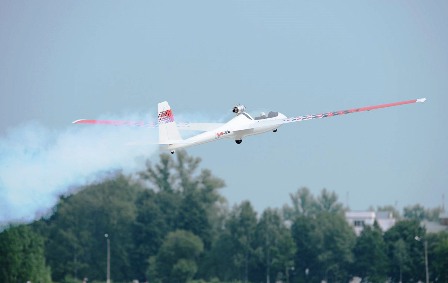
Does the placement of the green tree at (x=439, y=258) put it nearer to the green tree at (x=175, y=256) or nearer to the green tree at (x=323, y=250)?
the green tree at (x=323, y=250)

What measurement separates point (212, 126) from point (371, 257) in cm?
8036

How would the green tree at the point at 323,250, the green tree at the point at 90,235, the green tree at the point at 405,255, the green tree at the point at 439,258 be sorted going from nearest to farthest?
1. the green tree at the point at 439,258
2. the green tree at the point at 405,255
3. the green tree at the point at 90,235
4. the green tree at the point at 323,250

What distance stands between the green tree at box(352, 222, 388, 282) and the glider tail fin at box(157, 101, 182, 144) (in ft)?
257

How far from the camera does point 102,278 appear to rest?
467 feet

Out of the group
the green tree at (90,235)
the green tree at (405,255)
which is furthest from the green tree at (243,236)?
the green tree at (405,255)

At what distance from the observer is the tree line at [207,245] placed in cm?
13838

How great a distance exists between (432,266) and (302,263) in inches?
653

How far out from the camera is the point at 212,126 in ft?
204

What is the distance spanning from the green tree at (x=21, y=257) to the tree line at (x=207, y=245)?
10.4m

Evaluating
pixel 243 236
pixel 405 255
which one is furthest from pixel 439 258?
pixel 243 236

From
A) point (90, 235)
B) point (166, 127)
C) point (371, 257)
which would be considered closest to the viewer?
point (166, 127)

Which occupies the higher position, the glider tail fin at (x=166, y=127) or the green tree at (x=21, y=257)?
the glider tail fin at (x=166, y=127)

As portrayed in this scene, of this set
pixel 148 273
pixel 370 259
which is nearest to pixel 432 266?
pixel 370 259

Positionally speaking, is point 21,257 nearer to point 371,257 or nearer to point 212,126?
point 371,257
